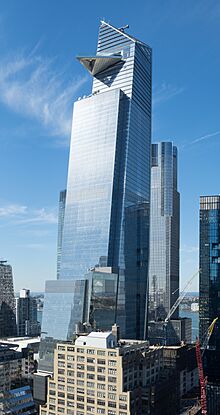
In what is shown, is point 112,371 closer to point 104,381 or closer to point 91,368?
point 104,381

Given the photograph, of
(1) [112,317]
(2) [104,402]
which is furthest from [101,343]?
(1) [112,317]

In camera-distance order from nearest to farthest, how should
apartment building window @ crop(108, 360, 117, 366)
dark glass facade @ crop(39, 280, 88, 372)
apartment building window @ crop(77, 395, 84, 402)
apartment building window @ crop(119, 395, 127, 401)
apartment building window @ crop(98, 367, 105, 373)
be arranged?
1. apartment building window @ crop(119, 395, 127, 401)
2. apartment building window @ crop(108, 360, 117, 366)
3. apartment building window @ crop(98, 367, 105, 373)
4. apartment building window @ crop(77, 395, 84, 402)
5. dark glass facade @ crop(39, 280, 88, 372)

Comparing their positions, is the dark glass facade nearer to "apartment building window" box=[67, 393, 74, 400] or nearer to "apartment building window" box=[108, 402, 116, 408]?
"apartment building window" box=[67, 393, 74, 400]

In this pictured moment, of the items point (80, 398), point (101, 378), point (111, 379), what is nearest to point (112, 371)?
point (111, 379)

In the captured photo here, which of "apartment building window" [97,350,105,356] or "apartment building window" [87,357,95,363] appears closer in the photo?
"apartment building window" [97,350,105,356]

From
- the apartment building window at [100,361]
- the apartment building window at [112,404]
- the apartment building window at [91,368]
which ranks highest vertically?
the apartment building window at [100,361]

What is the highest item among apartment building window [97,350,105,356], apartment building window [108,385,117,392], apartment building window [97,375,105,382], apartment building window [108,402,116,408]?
apartment building window [97,350,105,356]

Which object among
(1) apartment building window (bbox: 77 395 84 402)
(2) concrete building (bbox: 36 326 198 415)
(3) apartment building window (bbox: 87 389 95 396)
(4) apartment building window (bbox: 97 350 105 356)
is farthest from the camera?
(1) apartment building window (bbox: 77 395 84 402)

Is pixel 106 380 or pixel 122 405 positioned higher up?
pixel 106 380

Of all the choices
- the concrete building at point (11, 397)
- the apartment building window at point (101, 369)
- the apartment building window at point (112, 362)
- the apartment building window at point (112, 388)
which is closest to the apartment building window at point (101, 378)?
the apartment building window at point (101, 369)

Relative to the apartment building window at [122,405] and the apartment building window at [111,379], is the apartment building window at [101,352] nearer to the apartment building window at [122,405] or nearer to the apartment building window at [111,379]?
the apartment building window at [111,379]

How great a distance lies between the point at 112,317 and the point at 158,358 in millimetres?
55103

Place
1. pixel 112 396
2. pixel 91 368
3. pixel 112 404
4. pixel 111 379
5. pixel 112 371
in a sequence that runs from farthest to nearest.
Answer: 1. pixel 91 368
2. pixel 112 371
3. pixel 111 379
4. pixel 112 396
5. pixel 112 404

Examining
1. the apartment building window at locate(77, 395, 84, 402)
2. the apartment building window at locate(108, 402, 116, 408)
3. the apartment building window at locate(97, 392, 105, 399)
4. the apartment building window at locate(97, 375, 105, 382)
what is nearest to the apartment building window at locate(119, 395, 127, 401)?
the apartment building window at locate(108, 402, 116, 408)
